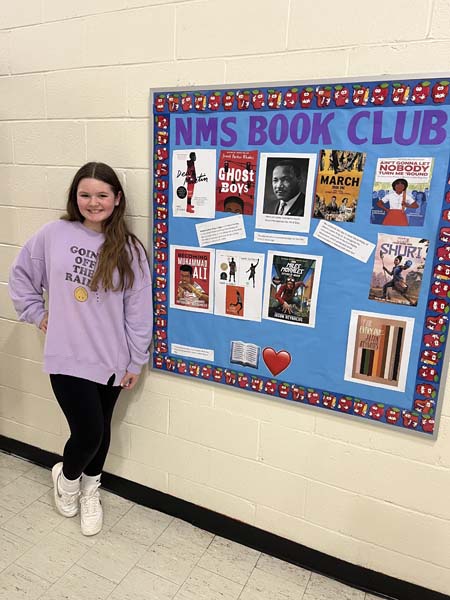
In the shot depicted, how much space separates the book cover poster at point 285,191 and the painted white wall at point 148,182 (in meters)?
0.26

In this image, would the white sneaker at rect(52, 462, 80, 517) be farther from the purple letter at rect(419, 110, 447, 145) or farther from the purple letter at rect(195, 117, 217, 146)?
the purple letter at rect(419, 110, 447, 145)

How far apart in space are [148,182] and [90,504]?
1383 mm

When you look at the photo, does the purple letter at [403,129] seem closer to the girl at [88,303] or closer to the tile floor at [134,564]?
the girl at [88,303]

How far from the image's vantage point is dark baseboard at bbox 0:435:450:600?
1.70 metres

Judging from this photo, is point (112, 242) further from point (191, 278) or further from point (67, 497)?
point (67, 497)

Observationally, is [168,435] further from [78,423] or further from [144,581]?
[144,581]

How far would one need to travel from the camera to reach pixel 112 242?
179 centimetres

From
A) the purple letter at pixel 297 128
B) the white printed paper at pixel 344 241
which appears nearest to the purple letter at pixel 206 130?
the purple letter at pixel 297 128

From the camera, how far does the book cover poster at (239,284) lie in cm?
169

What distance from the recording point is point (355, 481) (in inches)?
66.6

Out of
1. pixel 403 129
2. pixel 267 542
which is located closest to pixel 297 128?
pixel 403 129

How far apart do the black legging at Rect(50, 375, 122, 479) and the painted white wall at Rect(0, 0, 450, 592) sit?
0.17 m

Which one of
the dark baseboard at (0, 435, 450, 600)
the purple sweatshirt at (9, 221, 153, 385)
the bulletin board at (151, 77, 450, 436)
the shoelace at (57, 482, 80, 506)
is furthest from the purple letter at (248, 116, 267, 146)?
the shoelace at (57, 482, 80, 506)

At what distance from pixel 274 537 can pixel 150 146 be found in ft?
5.32
